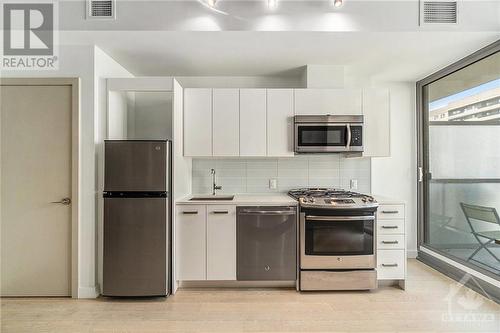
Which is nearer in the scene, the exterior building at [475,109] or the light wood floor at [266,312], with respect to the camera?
the light wood floor at [266,312]

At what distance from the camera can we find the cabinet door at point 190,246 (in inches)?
113

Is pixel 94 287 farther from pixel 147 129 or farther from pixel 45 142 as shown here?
pixel 147 129

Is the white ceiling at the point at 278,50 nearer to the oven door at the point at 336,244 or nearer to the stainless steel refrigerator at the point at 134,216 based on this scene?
the stainless steel refrigerator at the point at 134,216

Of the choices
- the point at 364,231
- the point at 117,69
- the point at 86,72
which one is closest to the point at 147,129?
the point at 117,69

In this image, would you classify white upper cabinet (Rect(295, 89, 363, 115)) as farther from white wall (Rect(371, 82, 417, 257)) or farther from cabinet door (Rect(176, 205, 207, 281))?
cabinet door (Rect(176, 205, 207, 281))

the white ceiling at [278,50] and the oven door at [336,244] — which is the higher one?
the white ceiling at [278,50]

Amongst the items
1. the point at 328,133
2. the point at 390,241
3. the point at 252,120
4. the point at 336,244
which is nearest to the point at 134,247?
the point at 252,120

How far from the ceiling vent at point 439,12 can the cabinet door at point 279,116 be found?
138cm

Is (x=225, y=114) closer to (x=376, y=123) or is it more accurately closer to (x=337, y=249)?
(x=376, y=123)

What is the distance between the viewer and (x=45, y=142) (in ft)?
8.98

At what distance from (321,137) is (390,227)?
1.18 m

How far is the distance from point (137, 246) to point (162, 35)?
78.0 inches

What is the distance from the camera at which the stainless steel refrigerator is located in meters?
2.65

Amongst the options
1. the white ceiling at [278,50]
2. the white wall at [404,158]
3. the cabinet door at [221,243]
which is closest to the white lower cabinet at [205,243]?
the cabinet door at [221,243]
